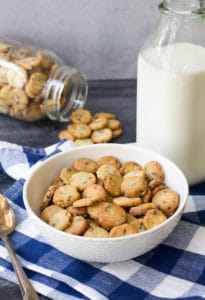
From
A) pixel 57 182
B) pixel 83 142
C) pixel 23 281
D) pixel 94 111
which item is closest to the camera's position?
pixel 23 281

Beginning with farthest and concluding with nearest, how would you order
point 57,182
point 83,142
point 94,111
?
point 94,111 < point 83,142 < point 57,182

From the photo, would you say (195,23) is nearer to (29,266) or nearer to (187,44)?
(187,44)

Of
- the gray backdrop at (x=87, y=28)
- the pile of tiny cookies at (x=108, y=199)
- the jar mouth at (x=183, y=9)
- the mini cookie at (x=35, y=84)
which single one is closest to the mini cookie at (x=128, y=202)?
the pile of tiny cookies at (x=108, y=199)

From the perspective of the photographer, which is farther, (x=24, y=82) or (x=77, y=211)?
(x=24, y=82)

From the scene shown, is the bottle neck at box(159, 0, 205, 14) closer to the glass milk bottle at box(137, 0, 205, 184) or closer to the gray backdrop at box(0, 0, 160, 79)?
the glass milk bottle at box(137, 0, 205, 184)

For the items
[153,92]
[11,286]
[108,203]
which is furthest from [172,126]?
[11,286]

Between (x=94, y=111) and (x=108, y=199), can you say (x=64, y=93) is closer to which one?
(x=94, y=111)

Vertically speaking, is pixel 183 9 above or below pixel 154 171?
above

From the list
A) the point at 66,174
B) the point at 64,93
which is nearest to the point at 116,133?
the point at 64,93
